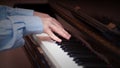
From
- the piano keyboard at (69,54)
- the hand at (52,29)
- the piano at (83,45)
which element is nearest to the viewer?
the piano at (83,45)

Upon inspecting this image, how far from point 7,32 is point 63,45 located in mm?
337

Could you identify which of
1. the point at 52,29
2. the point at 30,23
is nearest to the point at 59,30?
the point at 52,29

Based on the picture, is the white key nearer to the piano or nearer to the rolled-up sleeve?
the piano

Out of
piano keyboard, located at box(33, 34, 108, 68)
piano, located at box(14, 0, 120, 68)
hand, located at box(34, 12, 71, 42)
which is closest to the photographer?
piano, located at box(14, 0, 120, 68)

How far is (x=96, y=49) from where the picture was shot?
3.12 ft

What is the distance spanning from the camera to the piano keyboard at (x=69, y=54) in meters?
1.01

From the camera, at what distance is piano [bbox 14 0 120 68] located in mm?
866

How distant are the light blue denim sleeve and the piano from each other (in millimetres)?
151

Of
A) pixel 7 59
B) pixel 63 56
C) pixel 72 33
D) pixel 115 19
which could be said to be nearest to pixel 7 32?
pixel 63 56

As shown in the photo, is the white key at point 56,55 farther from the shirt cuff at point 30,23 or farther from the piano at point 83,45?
the shirt cuff at point 30,23

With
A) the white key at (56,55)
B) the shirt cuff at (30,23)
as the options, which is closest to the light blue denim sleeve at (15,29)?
the shirt cuff at (30,23)

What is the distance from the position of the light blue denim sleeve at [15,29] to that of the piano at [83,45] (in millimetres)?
151

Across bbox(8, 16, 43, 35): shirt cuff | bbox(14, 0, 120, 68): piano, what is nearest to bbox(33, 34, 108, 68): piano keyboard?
bbox(14, 0, 120, 68): piano

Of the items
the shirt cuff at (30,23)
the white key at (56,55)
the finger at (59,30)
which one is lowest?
the white key at (56,55)
